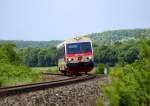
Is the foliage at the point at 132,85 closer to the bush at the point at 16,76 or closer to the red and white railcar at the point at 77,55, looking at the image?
the bush at the point at 16,76

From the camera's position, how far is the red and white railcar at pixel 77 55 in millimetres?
38531

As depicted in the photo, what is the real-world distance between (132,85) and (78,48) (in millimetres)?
24960

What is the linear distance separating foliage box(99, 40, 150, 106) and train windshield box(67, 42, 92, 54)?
22817mm

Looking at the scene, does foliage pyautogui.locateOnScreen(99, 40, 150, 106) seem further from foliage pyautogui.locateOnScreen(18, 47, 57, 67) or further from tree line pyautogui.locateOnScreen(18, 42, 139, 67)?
foliage pyautogui.locateOnScreen(18, 47, 57, 67)

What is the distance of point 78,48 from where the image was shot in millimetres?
38969

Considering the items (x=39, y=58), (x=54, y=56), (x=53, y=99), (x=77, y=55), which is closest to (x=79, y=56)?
(x=77, y=55)

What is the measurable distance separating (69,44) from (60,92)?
829 inches

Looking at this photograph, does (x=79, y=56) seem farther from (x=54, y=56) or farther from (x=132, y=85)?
(x=54, y=56)

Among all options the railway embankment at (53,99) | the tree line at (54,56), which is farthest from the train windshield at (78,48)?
the tree line at (54,56)

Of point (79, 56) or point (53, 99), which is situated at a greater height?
point (79, 56)

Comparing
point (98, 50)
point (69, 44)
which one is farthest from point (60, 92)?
point (98, 50)

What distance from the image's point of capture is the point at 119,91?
12812 millimetres

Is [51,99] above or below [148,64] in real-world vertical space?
below

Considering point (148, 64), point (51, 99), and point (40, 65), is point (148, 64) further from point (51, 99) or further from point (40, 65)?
point (40, 65)
